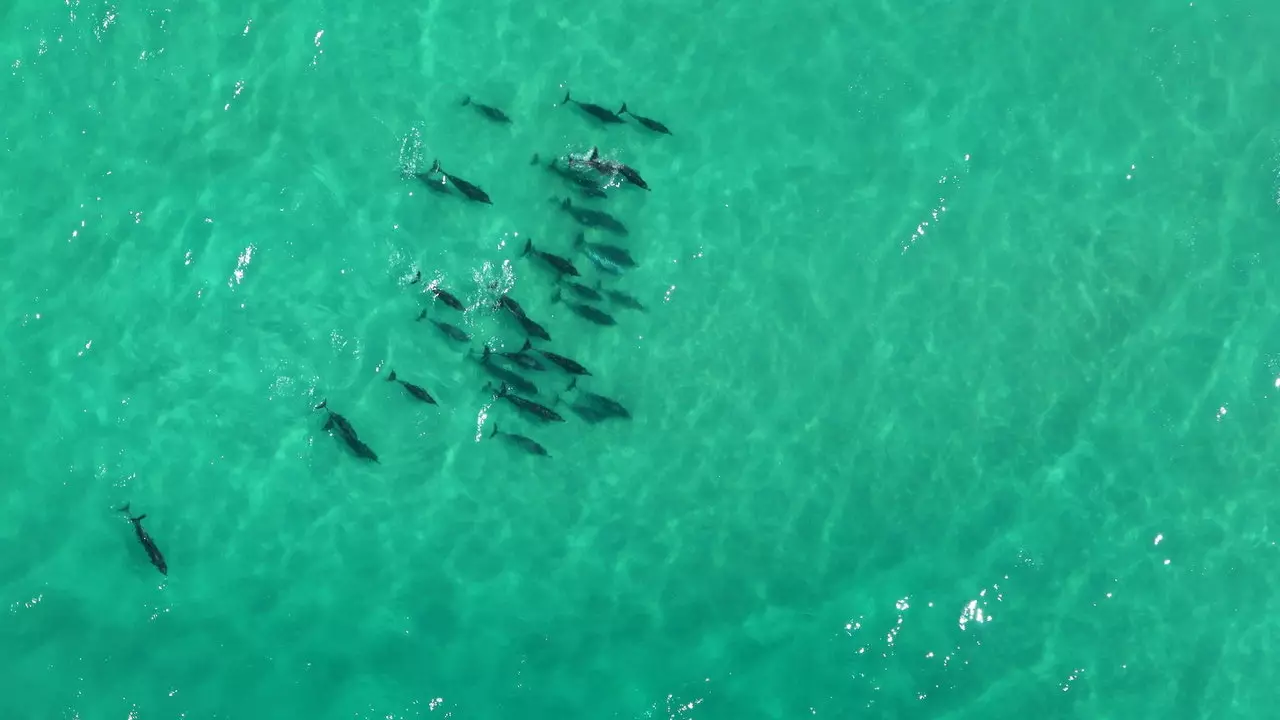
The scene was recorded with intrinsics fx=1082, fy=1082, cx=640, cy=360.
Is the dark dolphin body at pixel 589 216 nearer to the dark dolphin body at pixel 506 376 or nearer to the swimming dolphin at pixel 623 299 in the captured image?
the swimming dolphin at pixel 623 299

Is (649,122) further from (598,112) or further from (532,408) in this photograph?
(532,408)

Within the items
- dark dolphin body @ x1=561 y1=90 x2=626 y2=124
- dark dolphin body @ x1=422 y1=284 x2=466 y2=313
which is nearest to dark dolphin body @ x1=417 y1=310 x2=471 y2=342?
dark dolphin body @ x1=422 y1=284 x2=466 y2=313

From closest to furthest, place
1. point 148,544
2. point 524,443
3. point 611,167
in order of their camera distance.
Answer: point 148,544 → point 611,167 → point 524,443

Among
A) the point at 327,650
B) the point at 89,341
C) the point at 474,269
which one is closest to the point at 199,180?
the point at 89,341

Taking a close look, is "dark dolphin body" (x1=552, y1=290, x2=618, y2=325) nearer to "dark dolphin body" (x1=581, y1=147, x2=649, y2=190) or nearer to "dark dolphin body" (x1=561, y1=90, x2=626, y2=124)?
"dark dolphin body" (x1=581, y1=147, x2=649, y2=190)

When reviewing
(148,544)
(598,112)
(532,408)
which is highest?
(598,112)

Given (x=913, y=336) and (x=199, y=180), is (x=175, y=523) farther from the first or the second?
(x=913, y=336)

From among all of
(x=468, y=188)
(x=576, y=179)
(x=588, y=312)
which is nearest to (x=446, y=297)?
(x=468, y=188)

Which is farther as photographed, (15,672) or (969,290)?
(969,290)
